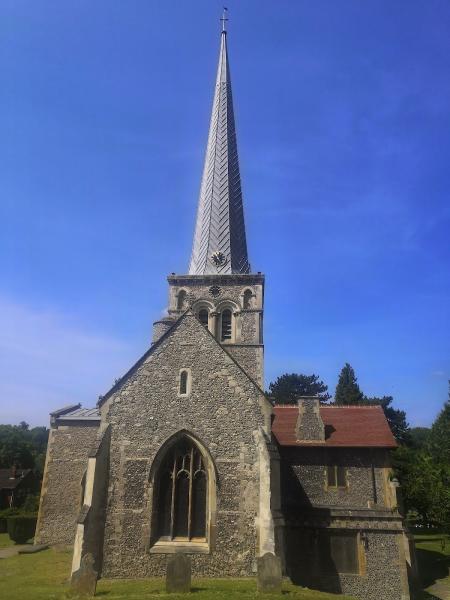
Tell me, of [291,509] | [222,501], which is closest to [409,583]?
[291,509]

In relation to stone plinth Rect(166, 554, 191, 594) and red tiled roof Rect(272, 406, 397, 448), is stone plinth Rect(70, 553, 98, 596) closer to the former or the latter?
stone plinth Rect(166, 554, 191, 594)

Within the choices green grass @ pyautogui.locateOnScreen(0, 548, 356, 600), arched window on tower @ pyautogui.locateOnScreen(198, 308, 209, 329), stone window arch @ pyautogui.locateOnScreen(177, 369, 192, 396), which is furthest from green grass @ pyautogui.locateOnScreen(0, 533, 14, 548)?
stone window arch @ pyautogui.locateOnScreen(177, 369, 192, 396)

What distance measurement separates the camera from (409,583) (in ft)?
62.8

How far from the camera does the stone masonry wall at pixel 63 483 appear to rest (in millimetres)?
23984

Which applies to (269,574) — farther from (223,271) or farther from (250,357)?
(223,271)

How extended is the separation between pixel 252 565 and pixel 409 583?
8279 mm

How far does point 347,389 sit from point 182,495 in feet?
153

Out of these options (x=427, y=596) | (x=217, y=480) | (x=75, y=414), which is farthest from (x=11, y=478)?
(x=427, y=596)

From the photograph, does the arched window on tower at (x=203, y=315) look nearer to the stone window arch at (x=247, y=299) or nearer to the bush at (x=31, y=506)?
the stone window arch at (x=247, y=299)

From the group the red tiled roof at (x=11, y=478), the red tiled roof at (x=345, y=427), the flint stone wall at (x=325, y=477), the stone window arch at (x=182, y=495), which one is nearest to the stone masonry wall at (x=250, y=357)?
the red tiled roof at (x=345, y=427)

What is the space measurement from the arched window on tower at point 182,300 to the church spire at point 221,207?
90.0 inches

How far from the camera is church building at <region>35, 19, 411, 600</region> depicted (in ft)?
51.1

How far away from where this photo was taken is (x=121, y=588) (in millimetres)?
13992

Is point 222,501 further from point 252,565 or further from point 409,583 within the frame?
point 409,583
